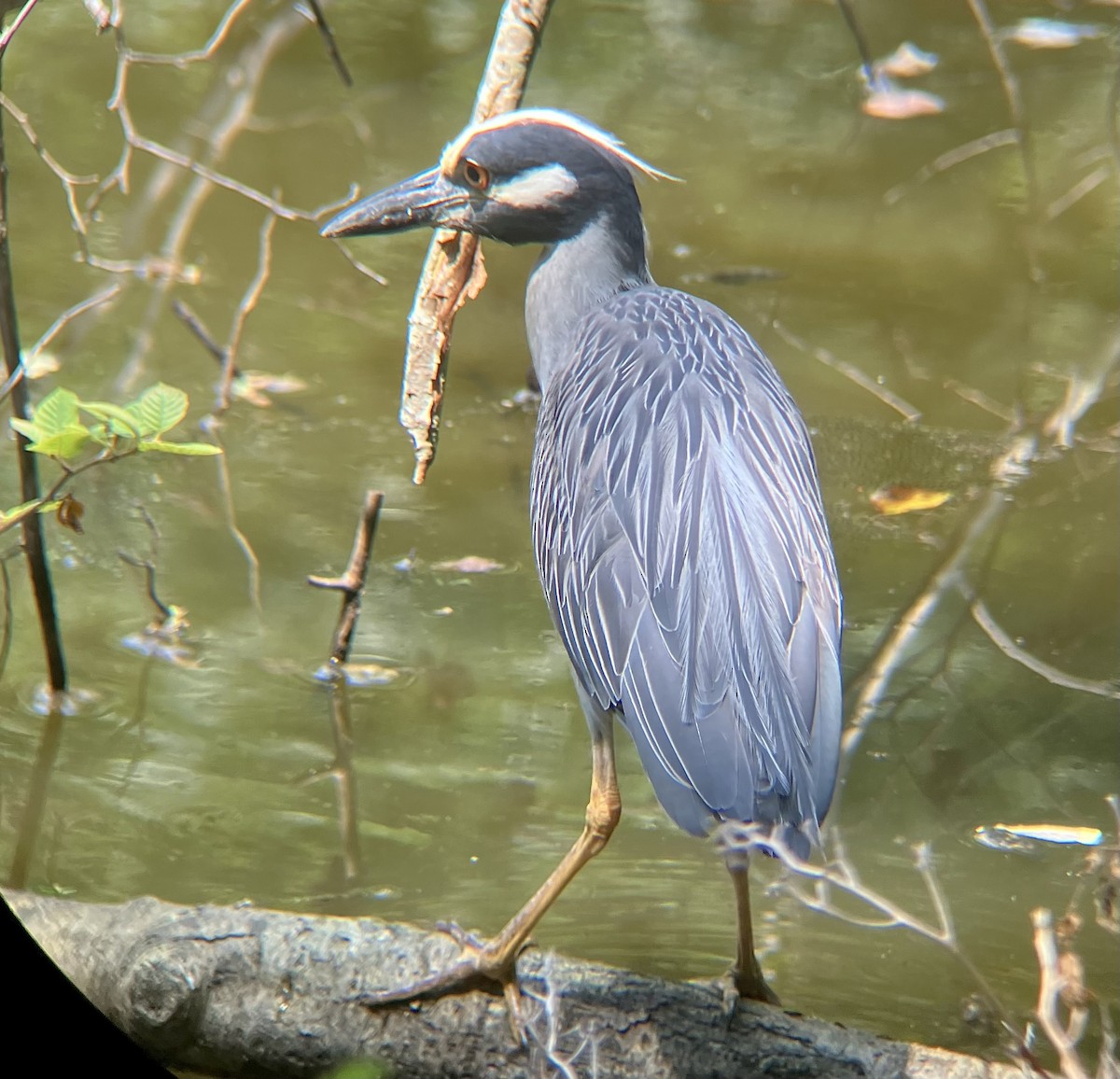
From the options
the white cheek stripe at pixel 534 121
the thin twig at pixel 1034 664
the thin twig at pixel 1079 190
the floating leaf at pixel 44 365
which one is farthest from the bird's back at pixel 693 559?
the thin twig at pixel 1079 190

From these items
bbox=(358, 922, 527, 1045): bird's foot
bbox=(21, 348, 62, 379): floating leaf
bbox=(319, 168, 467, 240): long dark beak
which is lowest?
bbox=(358, 922, 527, 1045): bird's foot

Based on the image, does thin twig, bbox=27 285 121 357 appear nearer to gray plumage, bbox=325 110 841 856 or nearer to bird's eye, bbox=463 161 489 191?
gray plumage, bbox=325 110 841 856

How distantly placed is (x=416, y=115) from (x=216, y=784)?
11.4ft

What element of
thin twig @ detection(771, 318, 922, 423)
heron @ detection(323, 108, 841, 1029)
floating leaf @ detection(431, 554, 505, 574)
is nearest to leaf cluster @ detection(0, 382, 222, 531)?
heron @ detection(323, 108, 841, 1029)

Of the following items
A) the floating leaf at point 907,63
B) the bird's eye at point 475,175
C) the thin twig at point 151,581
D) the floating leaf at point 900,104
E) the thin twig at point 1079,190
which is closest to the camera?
the bird's eye at point 475,175

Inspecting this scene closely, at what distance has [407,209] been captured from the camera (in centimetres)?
265

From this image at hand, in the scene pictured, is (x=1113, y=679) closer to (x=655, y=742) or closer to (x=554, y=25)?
(x=655, y=742)

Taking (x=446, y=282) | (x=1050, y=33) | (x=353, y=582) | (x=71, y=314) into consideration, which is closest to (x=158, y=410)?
(x=71, y=314)

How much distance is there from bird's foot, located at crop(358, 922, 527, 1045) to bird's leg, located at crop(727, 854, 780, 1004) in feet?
1.08

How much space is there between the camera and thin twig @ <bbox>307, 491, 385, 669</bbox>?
2.97 metres

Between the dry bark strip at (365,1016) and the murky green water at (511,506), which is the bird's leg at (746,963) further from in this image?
the murky green water at (511,506)

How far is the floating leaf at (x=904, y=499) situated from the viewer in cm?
395

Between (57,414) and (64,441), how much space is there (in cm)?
5

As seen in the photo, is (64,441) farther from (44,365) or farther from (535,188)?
(44,365)
